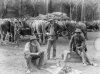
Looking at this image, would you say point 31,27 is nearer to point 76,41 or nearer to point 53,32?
point 53,32

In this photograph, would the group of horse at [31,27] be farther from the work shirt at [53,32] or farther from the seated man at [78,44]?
the seated man at [78,44]

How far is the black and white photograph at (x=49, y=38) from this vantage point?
737cm

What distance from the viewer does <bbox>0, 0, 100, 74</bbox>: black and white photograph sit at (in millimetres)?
7371

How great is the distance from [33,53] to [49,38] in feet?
5.97

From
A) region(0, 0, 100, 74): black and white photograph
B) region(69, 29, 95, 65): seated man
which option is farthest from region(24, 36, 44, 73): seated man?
region(69, 29, 95, 65): seated man

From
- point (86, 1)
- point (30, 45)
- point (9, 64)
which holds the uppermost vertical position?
point (86, 1)

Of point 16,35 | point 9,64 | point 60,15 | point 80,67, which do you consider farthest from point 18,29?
point 80,67

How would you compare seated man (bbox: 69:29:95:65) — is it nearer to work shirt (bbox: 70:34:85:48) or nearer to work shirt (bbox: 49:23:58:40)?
work shirt (bbox: 70:34:85:48)

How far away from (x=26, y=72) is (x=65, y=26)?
30.5 feet

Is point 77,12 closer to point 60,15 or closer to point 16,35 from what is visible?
point 60,15

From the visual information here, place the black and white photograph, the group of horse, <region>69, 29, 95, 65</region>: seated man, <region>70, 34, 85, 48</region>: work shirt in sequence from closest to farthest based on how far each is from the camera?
1. the black and white photograph
2. <region>69, 29, 95, 65</region>: seated man
3. <region>70, 34, 85, 48</region>: work shirt
4. the group of horse

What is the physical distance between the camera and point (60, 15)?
52.0 feet

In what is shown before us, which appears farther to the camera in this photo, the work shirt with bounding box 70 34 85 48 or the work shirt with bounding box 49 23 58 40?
the work shirt with bounding box 49 23 58 40

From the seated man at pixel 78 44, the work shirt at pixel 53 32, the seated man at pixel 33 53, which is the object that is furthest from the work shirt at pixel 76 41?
the seated man at pixel 33 53
